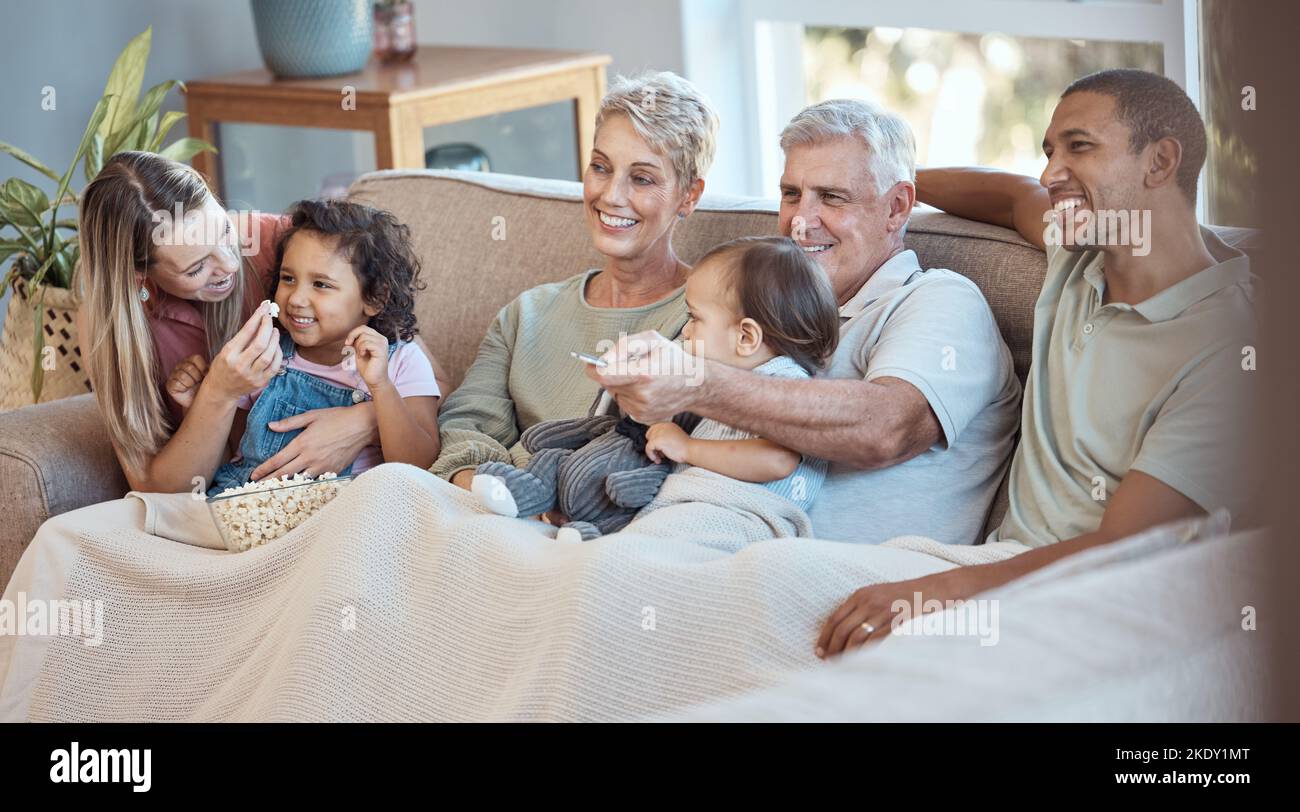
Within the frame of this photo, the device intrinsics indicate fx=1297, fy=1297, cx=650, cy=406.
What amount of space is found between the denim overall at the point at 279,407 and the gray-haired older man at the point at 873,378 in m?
0.59

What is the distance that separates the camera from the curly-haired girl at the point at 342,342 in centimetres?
183

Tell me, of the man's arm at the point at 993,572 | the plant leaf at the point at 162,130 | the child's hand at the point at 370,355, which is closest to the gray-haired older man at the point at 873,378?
the man's arm at the point at 993,572

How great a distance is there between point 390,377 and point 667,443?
1.77ft

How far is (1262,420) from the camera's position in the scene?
0.35 m

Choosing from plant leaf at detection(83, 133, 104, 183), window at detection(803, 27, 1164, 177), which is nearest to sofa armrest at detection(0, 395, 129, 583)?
plant leaf at detection(83, 133, 104, 183)

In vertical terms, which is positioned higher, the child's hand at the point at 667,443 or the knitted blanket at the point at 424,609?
the child's hand at the point at 667,443

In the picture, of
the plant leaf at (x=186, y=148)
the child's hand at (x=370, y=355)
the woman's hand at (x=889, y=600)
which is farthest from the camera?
the plant leaf at (x=186, y=148)

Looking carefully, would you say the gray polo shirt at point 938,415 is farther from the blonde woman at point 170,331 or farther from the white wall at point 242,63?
the white wall at point 242,63

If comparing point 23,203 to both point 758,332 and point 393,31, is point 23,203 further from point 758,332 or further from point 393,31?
point 758,332

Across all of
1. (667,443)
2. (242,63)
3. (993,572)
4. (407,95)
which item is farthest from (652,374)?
(242,63)

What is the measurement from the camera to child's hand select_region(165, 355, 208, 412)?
1.82 metres

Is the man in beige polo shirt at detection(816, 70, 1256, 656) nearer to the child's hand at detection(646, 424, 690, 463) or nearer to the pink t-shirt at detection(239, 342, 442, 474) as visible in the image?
the child's hand at detection(646, 424, 690, 463)
